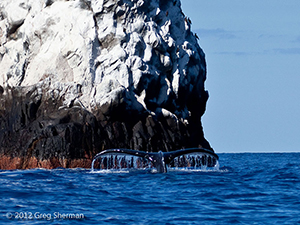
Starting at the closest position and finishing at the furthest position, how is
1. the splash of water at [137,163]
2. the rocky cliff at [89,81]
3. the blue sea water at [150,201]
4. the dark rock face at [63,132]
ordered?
the blue sea water at [150,201], the splash of water at [137,163], the dark rock face at [63,132], the rocky cliff at [89,81]

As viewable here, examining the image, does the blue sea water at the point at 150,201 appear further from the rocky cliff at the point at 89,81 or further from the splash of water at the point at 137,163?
the rocky cliff at the point at 89,81

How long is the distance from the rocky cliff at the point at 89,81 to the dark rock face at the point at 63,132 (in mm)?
54

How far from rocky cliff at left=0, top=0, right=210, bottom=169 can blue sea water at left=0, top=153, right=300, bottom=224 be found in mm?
11688

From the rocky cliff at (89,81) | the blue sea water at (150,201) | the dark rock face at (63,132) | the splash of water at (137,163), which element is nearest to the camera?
the blue sea water at (150,201)

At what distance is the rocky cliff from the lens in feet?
94.1

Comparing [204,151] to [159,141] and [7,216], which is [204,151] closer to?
[7,216]

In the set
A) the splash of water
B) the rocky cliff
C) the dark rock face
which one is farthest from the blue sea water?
the rocky cliff

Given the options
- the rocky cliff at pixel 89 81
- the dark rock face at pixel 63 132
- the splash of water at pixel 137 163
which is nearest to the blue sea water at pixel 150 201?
the splash of water at pixel 137 163

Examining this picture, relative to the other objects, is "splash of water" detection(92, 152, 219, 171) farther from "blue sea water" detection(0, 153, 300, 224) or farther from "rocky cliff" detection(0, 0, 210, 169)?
"blue sea water" detection(0, 153, 300, 224)

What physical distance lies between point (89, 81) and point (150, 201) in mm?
19864

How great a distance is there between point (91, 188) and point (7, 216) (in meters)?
4.74

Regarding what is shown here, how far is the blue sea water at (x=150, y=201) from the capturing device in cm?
1005

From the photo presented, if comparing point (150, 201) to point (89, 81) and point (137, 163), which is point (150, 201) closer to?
Answer: point (137, 163)

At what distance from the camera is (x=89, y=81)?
31312 mm
